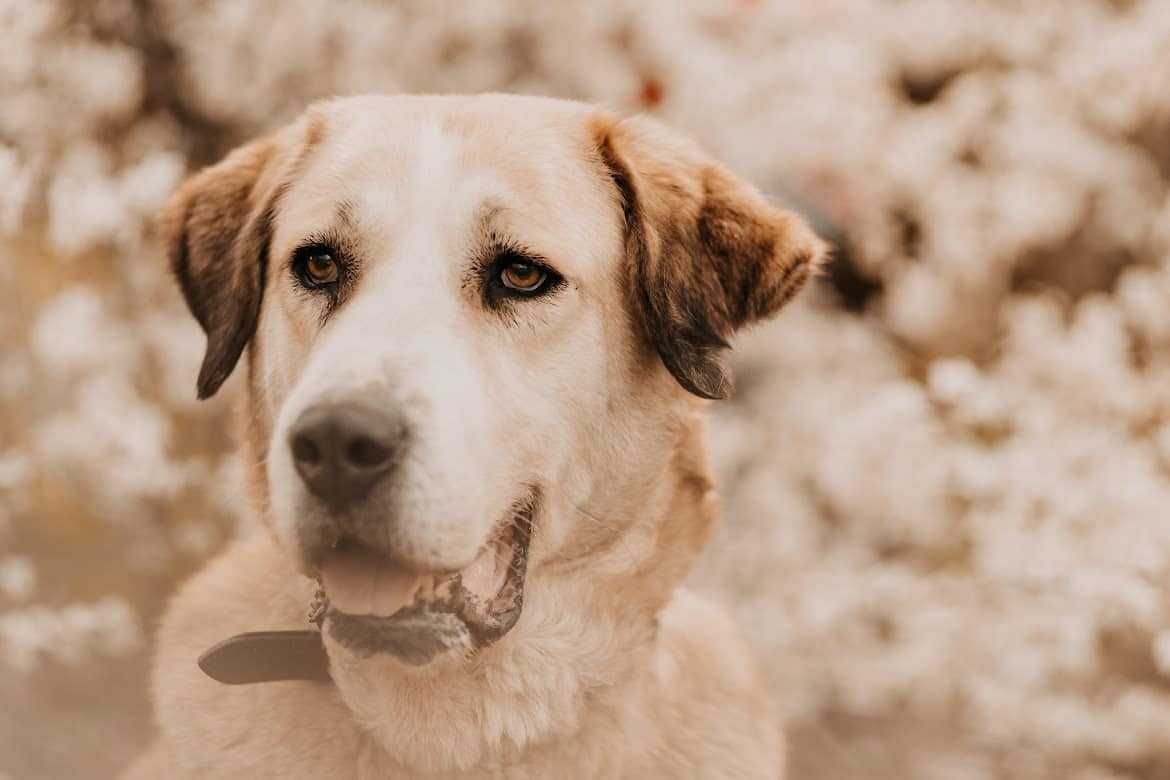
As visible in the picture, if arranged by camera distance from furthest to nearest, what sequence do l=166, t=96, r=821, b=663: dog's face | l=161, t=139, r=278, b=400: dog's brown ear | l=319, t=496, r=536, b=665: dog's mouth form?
l=161, t=139, r=278, b=400: dog's brown ear
l=319, t=496, r=536, b=665: dog's mouth
l=166, t=96, r=821, b=663: dog's face

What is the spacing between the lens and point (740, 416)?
21.2ft

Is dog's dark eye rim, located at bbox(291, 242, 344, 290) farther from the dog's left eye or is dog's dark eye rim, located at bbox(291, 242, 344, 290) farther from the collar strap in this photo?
the collar strap

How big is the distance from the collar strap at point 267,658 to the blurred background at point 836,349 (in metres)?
2.23

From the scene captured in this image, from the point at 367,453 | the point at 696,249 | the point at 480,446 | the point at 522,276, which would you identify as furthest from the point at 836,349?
the point at 367,453

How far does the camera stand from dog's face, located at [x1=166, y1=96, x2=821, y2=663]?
2254mm

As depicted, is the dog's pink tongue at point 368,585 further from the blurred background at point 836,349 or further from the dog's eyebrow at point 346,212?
the blurred background at point 836,349

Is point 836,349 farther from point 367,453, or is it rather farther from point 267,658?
point 367,453

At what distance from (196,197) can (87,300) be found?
2431mm

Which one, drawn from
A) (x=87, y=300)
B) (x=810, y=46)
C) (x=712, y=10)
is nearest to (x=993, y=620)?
(x=810, y=46)

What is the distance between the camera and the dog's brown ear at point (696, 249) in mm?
2791

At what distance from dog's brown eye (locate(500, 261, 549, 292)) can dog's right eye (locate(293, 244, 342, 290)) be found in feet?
1.25

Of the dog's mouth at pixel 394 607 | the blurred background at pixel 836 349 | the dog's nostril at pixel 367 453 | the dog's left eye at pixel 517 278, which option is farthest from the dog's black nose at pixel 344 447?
the blurred background at pixel 836 349

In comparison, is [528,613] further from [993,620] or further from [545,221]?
[993,620]

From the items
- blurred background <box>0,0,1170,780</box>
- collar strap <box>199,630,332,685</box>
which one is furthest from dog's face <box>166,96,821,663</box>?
blurred background <box>0,0,1170,780</box>
